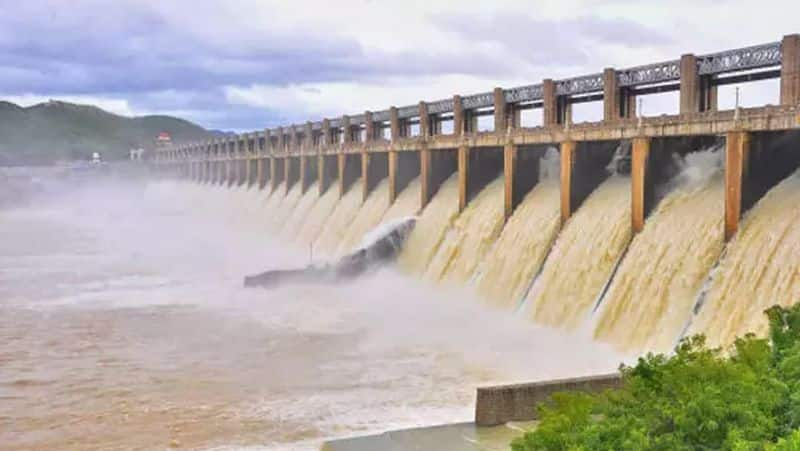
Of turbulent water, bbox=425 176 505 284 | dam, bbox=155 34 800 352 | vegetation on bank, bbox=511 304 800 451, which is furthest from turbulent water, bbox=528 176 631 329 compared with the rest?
vegetation on bank, bbox=511 304 800 451

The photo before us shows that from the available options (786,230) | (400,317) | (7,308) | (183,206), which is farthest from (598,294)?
(183,206)

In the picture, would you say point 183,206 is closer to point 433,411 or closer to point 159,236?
point 159,236

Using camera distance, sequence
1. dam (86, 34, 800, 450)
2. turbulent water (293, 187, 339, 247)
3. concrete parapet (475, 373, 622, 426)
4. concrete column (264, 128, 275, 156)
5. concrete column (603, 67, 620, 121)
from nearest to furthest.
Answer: concrete parapet (475, 373, 622, 426)
dam (86, 34, 800, 450)
concrete column (603, 67, 620, 121)
turbulent water (293, 187, 339, 247)
concrete column (264, 128, 275, 156)

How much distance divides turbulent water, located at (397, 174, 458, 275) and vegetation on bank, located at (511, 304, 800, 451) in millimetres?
23167

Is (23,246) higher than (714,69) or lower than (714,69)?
lower

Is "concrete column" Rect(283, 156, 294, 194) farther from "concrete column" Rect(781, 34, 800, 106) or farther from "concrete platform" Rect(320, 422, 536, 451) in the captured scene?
"concrete platform" Rect(320, 422, 536, 451)

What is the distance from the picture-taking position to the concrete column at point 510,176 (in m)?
31.7

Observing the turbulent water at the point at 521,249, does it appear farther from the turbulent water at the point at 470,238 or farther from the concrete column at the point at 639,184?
the concrete column at the point at 639,184

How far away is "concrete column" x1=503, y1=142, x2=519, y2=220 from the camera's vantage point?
1248 inches

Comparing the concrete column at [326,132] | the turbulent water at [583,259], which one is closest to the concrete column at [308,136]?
the concrete column at [326,132]

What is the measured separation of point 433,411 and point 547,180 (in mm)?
15258

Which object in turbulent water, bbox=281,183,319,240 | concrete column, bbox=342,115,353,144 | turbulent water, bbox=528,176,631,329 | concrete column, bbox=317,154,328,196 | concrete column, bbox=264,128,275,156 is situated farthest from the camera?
concrete column, bbox=264,128,275,156

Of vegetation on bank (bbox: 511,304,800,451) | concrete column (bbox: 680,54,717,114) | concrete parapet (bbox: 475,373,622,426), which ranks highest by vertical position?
concrete column (bbox: 680,54,717,114)

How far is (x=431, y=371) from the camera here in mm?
22484
